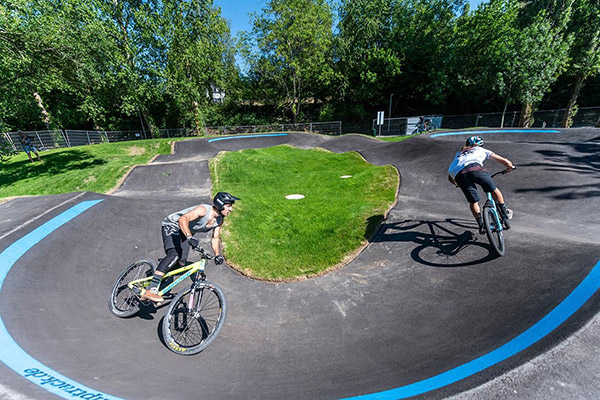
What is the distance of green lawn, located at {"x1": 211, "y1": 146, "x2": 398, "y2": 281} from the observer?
6.42 metres

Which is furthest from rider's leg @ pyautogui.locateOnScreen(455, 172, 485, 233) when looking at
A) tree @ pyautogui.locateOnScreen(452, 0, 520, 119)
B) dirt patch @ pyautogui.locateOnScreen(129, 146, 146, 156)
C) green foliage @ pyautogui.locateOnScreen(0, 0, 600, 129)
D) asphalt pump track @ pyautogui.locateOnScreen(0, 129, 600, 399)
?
tree @ pyautogui.locateOnScreen(452, 0, 520, 119)

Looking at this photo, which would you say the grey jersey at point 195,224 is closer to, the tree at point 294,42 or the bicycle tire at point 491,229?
the bicycle tire at point 491,229

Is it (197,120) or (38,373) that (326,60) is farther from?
(38,373)

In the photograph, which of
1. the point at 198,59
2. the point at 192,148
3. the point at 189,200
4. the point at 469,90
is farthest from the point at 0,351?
the point at 469,90

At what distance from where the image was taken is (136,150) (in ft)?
70.7

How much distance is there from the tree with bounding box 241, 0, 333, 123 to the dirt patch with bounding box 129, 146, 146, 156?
2160 cm

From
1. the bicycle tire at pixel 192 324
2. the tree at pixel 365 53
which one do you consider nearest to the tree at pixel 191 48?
the tree at pixel 365 53

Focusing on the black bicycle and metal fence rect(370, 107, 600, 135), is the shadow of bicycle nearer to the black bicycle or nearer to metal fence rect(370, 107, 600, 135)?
the black bicycle

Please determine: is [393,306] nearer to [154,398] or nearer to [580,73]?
[154,398]

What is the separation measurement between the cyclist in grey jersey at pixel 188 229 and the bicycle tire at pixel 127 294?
0.60 meters

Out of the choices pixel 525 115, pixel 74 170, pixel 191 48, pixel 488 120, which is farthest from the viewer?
pixel 488 120

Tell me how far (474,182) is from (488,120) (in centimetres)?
3505

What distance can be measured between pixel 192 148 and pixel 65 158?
9.05m

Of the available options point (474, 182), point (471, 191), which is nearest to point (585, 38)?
point (474, 182)
